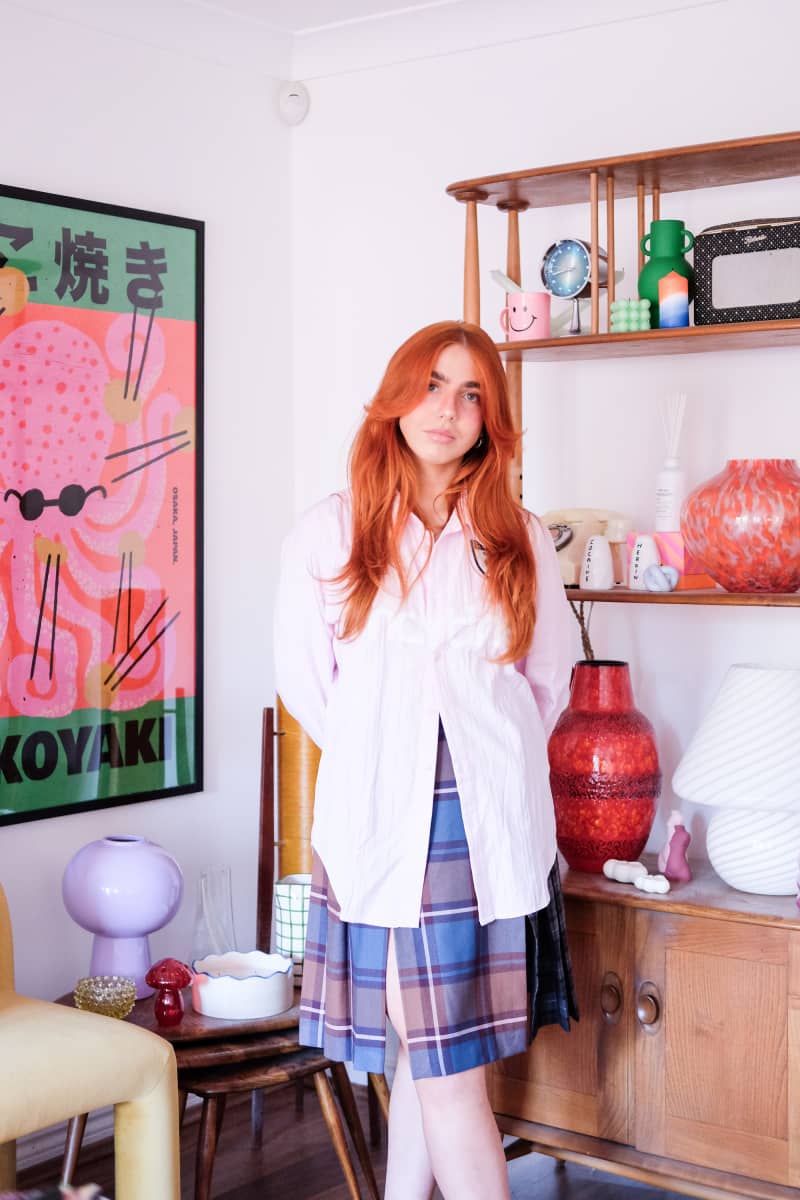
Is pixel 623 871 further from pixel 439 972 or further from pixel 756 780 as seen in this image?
pixel 439 972

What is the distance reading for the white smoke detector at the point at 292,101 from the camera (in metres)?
3.32

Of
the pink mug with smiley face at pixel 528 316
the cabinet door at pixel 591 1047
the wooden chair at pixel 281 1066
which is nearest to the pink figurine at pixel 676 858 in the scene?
the cabinet door at pixel 591 1047

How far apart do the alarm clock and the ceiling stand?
0.70 m

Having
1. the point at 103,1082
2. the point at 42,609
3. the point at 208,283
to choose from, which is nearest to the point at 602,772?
the point at 103,1082

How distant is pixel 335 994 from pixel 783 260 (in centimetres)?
143

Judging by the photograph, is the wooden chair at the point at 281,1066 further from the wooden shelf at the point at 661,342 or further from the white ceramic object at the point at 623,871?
the wooden shelf at the point at 661,342

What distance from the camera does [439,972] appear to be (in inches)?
81.0

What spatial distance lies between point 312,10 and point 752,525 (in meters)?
1.58

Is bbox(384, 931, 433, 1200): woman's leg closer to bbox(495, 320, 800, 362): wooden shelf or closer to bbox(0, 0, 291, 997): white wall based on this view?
bbox(0, 0, 291, 997): white wall

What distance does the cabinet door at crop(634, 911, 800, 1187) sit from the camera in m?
2.26

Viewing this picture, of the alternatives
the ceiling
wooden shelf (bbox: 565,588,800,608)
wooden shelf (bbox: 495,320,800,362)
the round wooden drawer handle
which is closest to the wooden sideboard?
the round wooden drawer handle

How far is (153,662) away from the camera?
3039 mm

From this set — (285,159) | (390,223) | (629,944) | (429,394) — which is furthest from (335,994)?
(285,159)

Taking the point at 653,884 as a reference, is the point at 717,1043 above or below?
below
